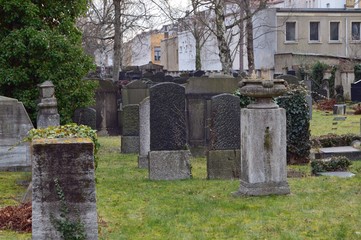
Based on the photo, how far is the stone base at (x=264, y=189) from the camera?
10.2 meters

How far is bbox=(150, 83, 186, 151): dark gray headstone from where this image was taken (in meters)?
12.4

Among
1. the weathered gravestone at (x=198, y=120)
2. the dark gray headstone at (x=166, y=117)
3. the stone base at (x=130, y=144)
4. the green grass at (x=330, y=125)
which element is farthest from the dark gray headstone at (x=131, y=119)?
the green grass at (x=330, y=125)

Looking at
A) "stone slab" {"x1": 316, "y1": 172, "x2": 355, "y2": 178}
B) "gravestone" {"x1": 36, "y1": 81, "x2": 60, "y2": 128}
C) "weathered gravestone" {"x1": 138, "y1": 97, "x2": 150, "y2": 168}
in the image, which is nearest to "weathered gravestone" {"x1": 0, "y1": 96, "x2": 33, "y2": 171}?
"gravestone" {"x1": 36, "y1": 81, "x2": 60, "y2": 128}

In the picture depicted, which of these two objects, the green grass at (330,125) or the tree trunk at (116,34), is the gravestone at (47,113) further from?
the tree trunk at (116,34)

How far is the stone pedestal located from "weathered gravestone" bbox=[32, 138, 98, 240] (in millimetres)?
3920

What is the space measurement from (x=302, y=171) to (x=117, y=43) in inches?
870

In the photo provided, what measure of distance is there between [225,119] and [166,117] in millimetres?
1070

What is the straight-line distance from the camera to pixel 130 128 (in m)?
17.1

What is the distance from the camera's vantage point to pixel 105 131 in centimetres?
2380

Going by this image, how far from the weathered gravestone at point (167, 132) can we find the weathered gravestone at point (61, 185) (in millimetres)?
5670

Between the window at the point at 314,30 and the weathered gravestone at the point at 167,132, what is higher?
the window at the point at 314,30

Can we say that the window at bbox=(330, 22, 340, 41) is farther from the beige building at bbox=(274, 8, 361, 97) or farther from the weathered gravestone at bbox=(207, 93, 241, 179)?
the weathered gravestone at bbox=(207, 93, 241, 179)

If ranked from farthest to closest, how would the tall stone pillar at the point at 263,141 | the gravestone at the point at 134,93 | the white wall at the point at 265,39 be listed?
the white wall at the point at 265,39 → the gravestone at the point at 134,93 → the tall stone pillar at the point at 263,141

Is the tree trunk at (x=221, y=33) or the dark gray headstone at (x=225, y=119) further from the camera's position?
the tree trunk at (x=221, y=33)
